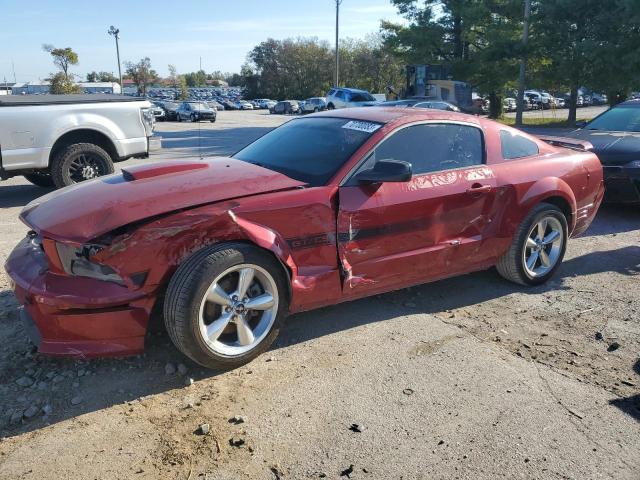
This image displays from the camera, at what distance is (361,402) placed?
120 inches

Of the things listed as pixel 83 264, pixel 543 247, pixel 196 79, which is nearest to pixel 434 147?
pixel 543 247

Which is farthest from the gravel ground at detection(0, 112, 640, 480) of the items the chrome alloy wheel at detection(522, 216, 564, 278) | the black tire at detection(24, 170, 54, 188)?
the black tire at detection(24, 170, 54, 188)

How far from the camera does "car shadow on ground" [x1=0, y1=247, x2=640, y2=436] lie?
299 cm

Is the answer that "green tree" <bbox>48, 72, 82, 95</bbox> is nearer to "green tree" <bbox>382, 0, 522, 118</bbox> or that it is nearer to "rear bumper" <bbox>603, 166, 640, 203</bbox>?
"green tree" <bbox>382, 0, 522, 118</bbox>

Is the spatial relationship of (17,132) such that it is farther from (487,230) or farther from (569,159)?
(569,159)

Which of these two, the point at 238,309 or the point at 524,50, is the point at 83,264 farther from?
the point at 524,50

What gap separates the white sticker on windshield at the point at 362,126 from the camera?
4042mm

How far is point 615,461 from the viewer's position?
263 centimetres

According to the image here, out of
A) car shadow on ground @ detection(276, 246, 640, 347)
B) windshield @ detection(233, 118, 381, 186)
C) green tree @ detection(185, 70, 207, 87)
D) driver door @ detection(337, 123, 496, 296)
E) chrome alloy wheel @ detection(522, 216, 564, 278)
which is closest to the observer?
driver door @ detection(337, 123, 496, 296)

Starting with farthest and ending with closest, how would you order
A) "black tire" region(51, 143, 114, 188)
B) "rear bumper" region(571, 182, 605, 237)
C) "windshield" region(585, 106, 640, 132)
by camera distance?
"windshield" region(585, 106, 640, 132), "black tire" region(51, 143, 114, 188), "rear bumper" region(571, 182, 605, 237)

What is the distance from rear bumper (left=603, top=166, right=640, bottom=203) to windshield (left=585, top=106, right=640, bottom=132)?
Result: 56.1 inches

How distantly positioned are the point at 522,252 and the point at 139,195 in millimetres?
3149

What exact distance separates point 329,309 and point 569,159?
106 inches

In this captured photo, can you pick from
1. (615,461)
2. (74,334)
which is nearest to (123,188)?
(74,334)
